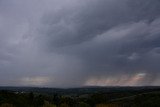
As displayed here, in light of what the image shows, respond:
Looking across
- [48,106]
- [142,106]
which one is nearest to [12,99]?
[48,106]

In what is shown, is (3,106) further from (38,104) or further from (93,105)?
(93,105)

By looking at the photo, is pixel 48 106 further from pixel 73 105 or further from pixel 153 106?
pixel 153 106

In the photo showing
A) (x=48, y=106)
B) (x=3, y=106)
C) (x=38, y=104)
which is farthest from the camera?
(x=38, y=104)

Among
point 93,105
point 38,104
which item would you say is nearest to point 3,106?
point 38,104

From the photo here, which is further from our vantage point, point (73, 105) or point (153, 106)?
point (73, 105)

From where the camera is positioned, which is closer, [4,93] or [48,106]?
[48,106]

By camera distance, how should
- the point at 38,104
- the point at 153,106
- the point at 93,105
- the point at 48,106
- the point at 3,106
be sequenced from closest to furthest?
the point at 3,106, the point at 153,106, the point at 48,106, the point at 38,104, the point at 93,105

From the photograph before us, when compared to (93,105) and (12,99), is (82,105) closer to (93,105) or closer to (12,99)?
(93,105)

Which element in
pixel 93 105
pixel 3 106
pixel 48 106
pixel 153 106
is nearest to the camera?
pixel 3 106
